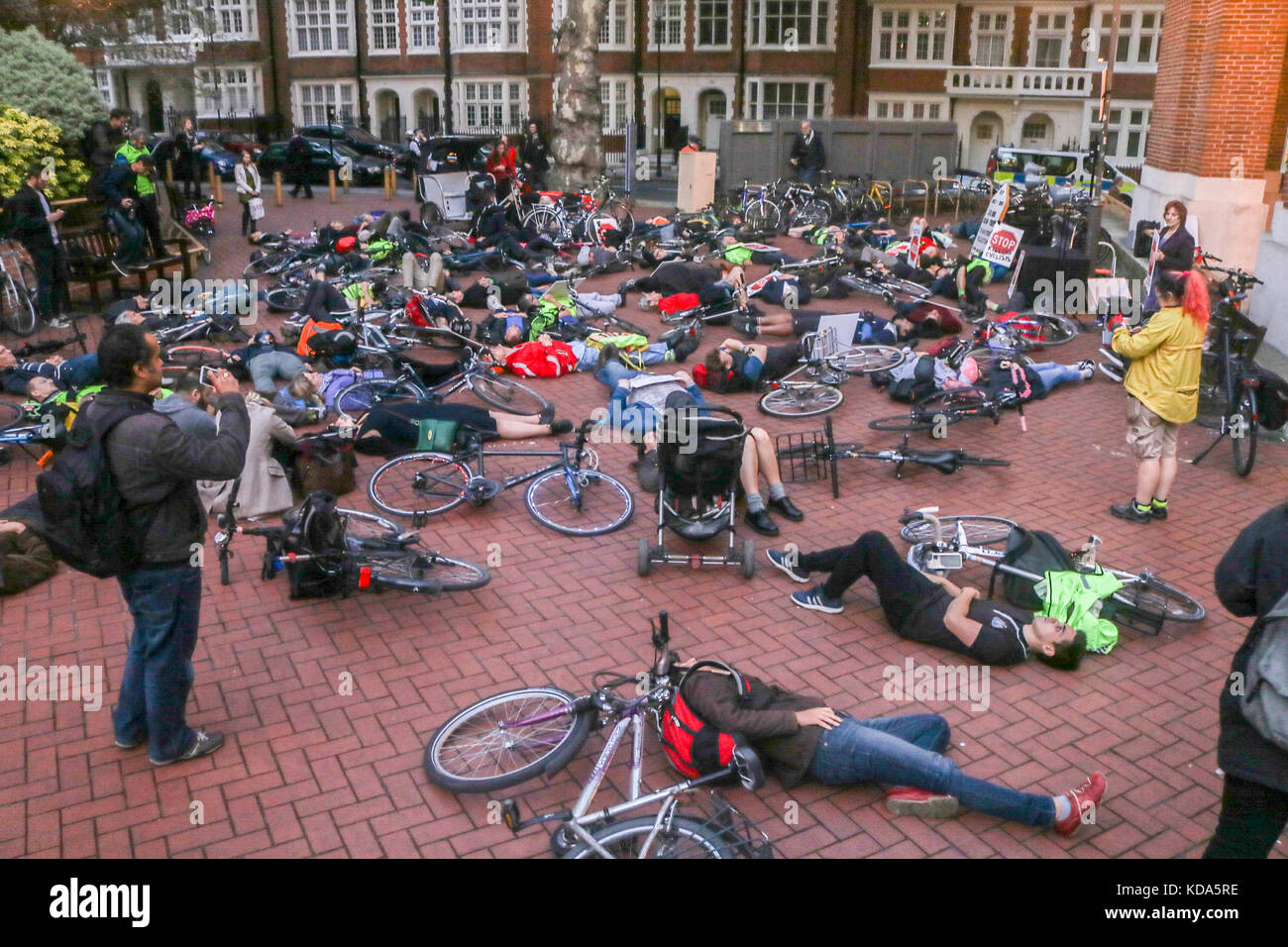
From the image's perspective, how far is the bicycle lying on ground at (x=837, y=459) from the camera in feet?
27.7

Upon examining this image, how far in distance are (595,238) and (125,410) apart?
15.1 meters

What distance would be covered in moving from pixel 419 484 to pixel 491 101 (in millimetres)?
35889

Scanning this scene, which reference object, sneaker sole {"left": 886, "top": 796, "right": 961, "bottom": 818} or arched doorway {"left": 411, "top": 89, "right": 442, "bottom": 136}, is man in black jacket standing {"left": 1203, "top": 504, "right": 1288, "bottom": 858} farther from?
arched doorway {"left": 411, "top": 89, "right": 442, "bottom": 136}

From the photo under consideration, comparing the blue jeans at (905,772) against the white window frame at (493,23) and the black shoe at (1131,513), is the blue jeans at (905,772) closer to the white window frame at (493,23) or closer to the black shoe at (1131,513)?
the black shoe at (1131,513)

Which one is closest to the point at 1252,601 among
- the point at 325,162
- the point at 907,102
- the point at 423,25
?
the point at 325,162

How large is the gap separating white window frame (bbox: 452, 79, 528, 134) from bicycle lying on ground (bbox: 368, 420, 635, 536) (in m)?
34.2

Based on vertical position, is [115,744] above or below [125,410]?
below

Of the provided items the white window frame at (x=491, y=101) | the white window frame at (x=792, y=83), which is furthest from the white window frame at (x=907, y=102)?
the white window frame at (x=491, y=101)

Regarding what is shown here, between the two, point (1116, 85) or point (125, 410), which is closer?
point (125, 410)

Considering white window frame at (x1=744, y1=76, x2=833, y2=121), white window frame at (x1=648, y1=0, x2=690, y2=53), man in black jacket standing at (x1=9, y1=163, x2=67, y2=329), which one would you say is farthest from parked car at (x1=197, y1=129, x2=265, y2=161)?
man in black jacket standing at (x1=9, y1=163, x2=67, y2=329)

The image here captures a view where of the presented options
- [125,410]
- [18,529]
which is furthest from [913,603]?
[18,529]

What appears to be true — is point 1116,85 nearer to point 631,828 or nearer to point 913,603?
point 913,603

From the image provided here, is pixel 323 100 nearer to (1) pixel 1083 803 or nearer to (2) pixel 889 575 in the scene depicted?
(2) pixel 889 575

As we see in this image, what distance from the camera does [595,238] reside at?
19.1 m
